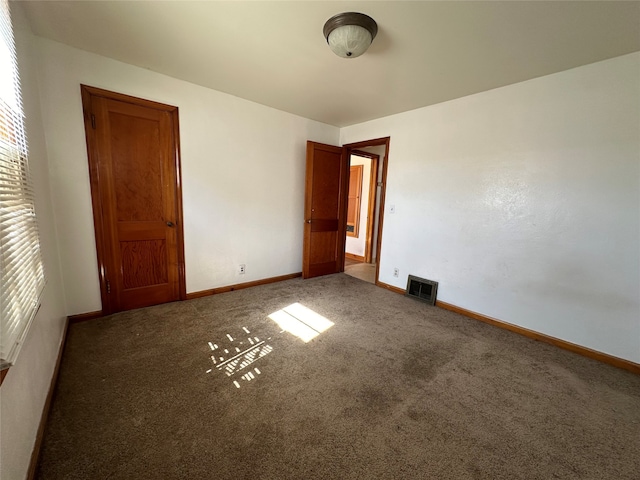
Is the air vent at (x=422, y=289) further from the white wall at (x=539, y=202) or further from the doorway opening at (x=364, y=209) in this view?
the doorway opening at (x=364, y=209)

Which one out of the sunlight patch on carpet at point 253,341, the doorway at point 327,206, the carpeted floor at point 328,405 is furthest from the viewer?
the doorway at point 327,206

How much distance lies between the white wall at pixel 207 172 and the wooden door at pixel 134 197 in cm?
8

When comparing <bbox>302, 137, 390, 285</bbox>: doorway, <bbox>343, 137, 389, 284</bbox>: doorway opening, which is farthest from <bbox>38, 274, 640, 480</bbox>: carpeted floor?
<bbox>343, 137, 389, 284</bbox>: doorway opening

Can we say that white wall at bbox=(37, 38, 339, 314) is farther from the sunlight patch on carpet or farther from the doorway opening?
the doorway opening

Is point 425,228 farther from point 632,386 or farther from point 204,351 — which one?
point 204,351

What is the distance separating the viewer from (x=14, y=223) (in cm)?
113

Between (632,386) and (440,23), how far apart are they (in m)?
2.91

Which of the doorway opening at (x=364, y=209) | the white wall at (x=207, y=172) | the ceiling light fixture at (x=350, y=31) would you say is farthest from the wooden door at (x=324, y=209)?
the ceiling light fixture at (x=350, y=31)

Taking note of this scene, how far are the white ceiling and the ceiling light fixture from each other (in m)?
0.05

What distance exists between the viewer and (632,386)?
73.1 inches

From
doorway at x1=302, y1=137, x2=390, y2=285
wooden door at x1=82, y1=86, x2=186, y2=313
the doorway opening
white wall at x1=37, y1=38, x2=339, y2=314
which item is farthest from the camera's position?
the doorway opening

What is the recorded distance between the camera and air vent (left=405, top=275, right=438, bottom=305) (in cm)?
319

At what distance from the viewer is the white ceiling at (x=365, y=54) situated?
5.29 feet

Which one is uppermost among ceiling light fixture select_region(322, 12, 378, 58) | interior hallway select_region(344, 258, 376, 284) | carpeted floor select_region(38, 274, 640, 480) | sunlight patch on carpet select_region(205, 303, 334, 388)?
ceiling light fixture select_region(322, 12, 378, 58)
